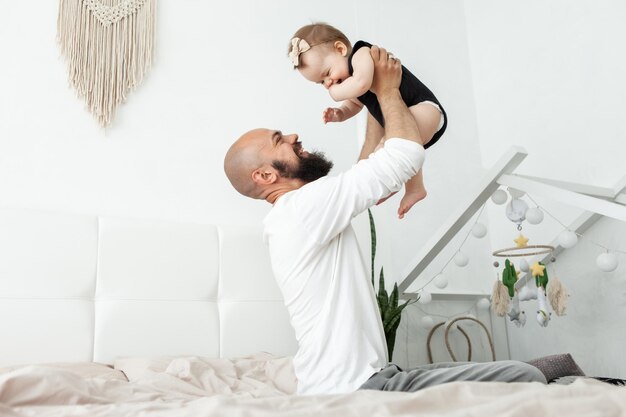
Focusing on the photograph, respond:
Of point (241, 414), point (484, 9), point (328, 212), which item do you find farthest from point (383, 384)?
point (484, 9)

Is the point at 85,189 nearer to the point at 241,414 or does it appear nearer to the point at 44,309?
the point at 44,309

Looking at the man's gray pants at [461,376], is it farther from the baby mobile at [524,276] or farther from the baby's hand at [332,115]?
the baby mobile at [524,276]

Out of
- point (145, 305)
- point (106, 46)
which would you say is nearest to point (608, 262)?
point (145, 305)

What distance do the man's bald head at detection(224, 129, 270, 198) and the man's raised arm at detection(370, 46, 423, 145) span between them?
1.38ft

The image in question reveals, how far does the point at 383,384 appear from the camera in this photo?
1436 mm

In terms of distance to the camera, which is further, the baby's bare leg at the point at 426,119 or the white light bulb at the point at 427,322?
the white light bulb at the point at 427,322

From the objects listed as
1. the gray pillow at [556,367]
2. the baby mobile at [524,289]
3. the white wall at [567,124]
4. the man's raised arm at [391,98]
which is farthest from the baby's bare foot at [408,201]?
the white wall at [567,124]

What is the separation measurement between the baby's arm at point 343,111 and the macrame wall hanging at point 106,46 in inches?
42.0

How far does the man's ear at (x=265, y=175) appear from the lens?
189 centimetres

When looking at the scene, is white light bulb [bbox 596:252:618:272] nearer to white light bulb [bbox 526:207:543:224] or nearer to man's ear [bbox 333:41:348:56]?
white light bulb [bbox 526:207:543:224]

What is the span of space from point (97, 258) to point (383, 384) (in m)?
1.25

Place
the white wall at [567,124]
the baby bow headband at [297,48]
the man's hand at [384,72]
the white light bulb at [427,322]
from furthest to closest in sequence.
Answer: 1. the white light bulb at [427,322]
2. the white wall at [567,124]
3. the baby bow headband at [297,48]
4. the man's hand at [384,72]

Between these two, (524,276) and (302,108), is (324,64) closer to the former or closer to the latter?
(302,108)

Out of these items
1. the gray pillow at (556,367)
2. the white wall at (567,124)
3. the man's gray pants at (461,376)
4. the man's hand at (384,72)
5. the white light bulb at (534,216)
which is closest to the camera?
the man's gray pants at (461,376)
